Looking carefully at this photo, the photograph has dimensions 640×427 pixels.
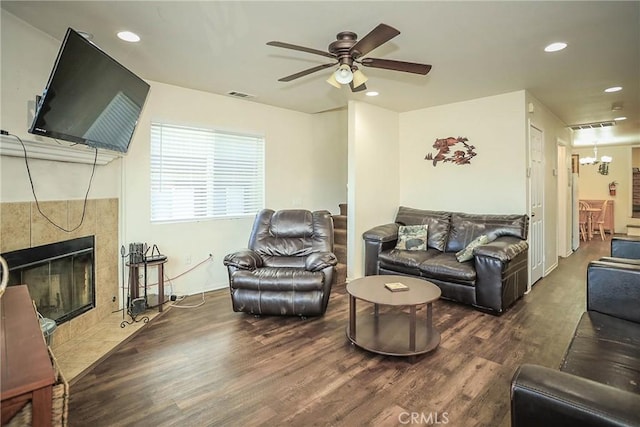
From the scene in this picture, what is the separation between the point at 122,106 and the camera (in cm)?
289

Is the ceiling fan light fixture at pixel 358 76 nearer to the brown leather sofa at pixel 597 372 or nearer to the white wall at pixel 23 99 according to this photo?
the brown leather sofa at pixel 597 372

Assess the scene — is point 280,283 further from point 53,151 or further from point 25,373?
point 25,373

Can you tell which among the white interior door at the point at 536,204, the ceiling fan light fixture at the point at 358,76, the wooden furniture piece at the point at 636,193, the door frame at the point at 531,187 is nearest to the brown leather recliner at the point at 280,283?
the ceiling fan light fixture at the point at 358,76

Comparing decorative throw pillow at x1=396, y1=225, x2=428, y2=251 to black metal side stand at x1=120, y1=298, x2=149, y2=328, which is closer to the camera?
black metal side stand at x1=120, y1=298, x2=149, y2=328

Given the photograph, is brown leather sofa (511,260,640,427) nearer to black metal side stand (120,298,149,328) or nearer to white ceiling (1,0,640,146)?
white ceiling (1,0,640,146)

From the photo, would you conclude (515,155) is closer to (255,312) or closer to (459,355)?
(459,355)

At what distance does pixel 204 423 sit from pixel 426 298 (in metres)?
1.70

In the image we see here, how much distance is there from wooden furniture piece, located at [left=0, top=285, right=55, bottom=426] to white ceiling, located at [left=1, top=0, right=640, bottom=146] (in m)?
1.99

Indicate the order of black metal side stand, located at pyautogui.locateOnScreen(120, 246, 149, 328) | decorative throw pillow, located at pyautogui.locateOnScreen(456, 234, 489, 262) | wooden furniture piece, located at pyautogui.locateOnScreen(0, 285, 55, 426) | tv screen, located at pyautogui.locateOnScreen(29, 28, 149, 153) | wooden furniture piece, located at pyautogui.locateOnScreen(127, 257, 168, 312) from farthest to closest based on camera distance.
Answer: decorative throw pillow, located at pyautogui.locateOnScreen(456, 234, 489, 262) < wooden furniture piece, located at pyautogui.locateOnScreen(127, 257, 168, 312) < black metal side stand, located at pyautogui.locateOnScreen(120, 246, 149, 328) < tv screen, located at pyautogui.locateOnScreen(29, 28, 149, 153) < wooden furniture piece, located at pyautogui.locateOnScreen(0, 285, 55, 426)

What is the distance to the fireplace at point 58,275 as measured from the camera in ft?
7.85

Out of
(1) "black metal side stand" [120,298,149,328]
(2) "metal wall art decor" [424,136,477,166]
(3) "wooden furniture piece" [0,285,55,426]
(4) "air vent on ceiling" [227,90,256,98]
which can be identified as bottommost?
(1) "black metal side stand" [120,298,149,328]

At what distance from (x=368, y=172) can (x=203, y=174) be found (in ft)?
7.22

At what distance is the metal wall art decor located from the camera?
178 inches

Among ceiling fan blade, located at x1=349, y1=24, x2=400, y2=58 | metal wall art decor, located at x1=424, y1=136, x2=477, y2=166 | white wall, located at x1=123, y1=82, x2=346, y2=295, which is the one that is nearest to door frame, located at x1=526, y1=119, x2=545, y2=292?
metal wall art decor, located at x1=424, y1=136, x2=477, y2=166
